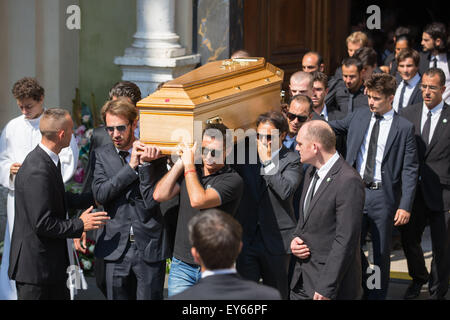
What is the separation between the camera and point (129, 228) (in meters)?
5.09

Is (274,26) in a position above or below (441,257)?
above

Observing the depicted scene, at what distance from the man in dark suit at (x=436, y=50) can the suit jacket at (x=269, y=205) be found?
428cm

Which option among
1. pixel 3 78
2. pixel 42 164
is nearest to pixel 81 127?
pixel 3 78

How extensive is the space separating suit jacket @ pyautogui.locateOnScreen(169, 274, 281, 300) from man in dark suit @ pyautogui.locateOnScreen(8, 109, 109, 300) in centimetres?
169

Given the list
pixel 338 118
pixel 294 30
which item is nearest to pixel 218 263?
pixel 338 118

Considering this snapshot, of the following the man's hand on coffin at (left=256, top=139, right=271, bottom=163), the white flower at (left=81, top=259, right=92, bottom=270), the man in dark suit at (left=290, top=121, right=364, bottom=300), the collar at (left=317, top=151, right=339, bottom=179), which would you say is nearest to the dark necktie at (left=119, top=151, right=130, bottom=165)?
the man's hand on coffin at (left=256, top=139, right=271, bottom=163)

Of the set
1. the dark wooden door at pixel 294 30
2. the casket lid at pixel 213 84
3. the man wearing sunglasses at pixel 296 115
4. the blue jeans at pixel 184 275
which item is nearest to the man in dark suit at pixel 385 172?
the man wearing sunglasses at pixel 296 115

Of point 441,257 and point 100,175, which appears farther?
point 441,257

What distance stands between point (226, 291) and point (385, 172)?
2965mm

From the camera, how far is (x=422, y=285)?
6.71 m

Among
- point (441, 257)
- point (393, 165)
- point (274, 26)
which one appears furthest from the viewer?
point (274, 26)

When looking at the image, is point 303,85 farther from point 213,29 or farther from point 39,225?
point 39,225
